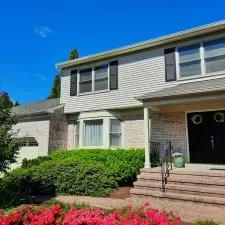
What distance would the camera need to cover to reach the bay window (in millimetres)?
10969

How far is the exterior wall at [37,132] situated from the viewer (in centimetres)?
1428

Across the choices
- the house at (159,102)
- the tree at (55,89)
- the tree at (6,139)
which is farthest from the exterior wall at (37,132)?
the tree at (55,89)

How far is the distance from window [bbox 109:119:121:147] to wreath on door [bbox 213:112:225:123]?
4.85m

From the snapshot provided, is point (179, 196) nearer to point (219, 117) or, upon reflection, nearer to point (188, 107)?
point (188, 107)

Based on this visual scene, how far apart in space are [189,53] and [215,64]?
4.31 feet

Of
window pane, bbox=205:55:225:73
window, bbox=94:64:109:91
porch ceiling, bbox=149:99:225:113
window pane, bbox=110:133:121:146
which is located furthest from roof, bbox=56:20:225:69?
window pane, bbox=110:133:121:146

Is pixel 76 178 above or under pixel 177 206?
above

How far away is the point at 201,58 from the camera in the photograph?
11320mm

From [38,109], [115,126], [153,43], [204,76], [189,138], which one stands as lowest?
[189,138]

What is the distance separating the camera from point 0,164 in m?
7.76

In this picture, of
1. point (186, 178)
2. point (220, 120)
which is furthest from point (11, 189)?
point (220, 120)

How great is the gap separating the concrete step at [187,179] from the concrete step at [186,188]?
4.6 inches

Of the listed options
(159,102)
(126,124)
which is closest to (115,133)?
(126,124)

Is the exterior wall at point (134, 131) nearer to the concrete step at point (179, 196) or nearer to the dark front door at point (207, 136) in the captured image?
the dark front door at point (207, 136)
